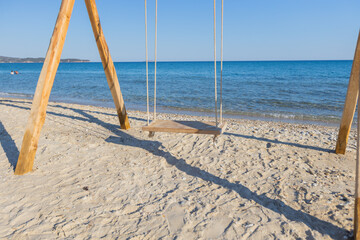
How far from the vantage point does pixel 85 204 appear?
2576mm

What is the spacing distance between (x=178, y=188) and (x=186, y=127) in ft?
2.58

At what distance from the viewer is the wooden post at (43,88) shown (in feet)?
9.85

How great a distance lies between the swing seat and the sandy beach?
0.54 metres

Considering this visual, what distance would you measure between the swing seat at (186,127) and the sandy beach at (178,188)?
0.54 m

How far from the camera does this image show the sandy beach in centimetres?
221

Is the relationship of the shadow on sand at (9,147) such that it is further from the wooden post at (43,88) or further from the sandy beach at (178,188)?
the wooden post at (43,88)

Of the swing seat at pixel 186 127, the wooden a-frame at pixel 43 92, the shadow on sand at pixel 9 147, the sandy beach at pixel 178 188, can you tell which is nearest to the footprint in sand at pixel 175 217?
the sandy beach at pixel 178 188

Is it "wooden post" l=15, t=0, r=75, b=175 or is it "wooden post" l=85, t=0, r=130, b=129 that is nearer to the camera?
"wooden post" l=15, t=0, r=75, b=175

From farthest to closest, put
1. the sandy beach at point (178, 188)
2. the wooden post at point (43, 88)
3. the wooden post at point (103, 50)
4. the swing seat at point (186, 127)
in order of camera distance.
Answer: the wooden post at point (103, 50)
the swing seat at point (186, 127)
the wooden post at point (43, 88)
the sandy beach at point (178, 188)

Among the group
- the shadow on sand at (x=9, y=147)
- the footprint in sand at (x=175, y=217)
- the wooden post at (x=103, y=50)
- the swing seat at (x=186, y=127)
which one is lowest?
the footprint in sand at (x=175, y=217)

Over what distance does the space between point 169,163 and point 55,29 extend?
2.17 metres

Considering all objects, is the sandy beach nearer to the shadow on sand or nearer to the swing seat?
the shadow on sand

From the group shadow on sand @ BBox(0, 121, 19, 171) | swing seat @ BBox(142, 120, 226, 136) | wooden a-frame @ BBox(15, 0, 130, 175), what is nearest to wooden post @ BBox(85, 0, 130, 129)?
wooden a-frame @ BBox(15, 0, 130, 175)

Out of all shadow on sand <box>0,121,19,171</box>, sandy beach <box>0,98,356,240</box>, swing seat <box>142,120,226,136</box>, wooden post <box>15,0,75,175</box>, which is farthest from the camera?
shadow on sand <box>0,121,19,171</box>
